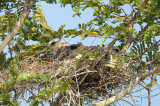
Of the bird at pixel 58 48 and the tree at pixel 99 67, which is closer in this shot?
the tree at pixel 99 67

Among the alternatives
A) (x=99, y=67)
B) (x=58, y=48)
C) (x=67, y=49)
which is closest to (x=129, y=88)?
(x=99, y=67)

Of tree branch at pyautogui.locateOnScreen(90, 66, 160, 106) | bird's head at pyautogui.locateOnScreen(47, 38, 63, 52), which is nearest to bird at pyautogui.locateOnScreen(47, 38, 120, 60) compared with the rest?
bird's head at pyautogui.locateOnScreen(47, 38, 63, 52)

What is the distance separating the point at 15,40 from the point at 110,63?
4583 mm

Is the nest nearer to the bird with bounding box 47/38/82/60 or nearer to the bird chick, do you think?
the bird with bounding box 47/38/82/60

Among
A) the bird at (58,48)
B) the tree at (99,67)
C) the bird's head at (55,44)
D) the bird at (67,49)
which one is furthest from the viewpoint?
the bird's head at (55,44)

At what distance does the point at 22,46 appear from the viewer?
1037 cm

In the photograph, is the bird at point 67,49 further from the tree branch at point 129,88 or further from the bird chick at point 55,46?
the tree branch at point 129,88

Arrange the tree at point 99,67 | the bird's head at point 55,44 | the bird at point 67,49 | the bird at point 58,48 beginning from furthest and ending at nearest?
1. the bird's head at point 55,44
2. the bird at point 58,48
3. the bird at point 67,49
4. the tree at point 99,67

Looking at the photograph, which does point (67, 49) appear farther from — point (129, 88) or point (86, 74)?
point (129, 88)

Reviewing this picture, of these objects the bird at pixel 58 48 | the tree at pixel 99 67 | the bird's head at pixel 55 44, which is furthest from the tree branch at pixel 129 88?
the bird's head at pixel 55 44

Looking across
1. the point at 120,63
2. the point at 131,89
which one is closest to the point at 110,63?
the point at 120,63

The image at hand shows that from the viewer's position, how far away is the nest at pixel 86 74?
725 centimetres

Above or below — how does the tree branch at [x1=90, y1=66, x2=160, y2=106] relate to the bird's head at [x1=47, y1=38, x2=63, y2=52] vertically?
below

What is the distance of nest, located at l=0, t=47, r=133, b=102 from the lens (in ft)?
23.8
